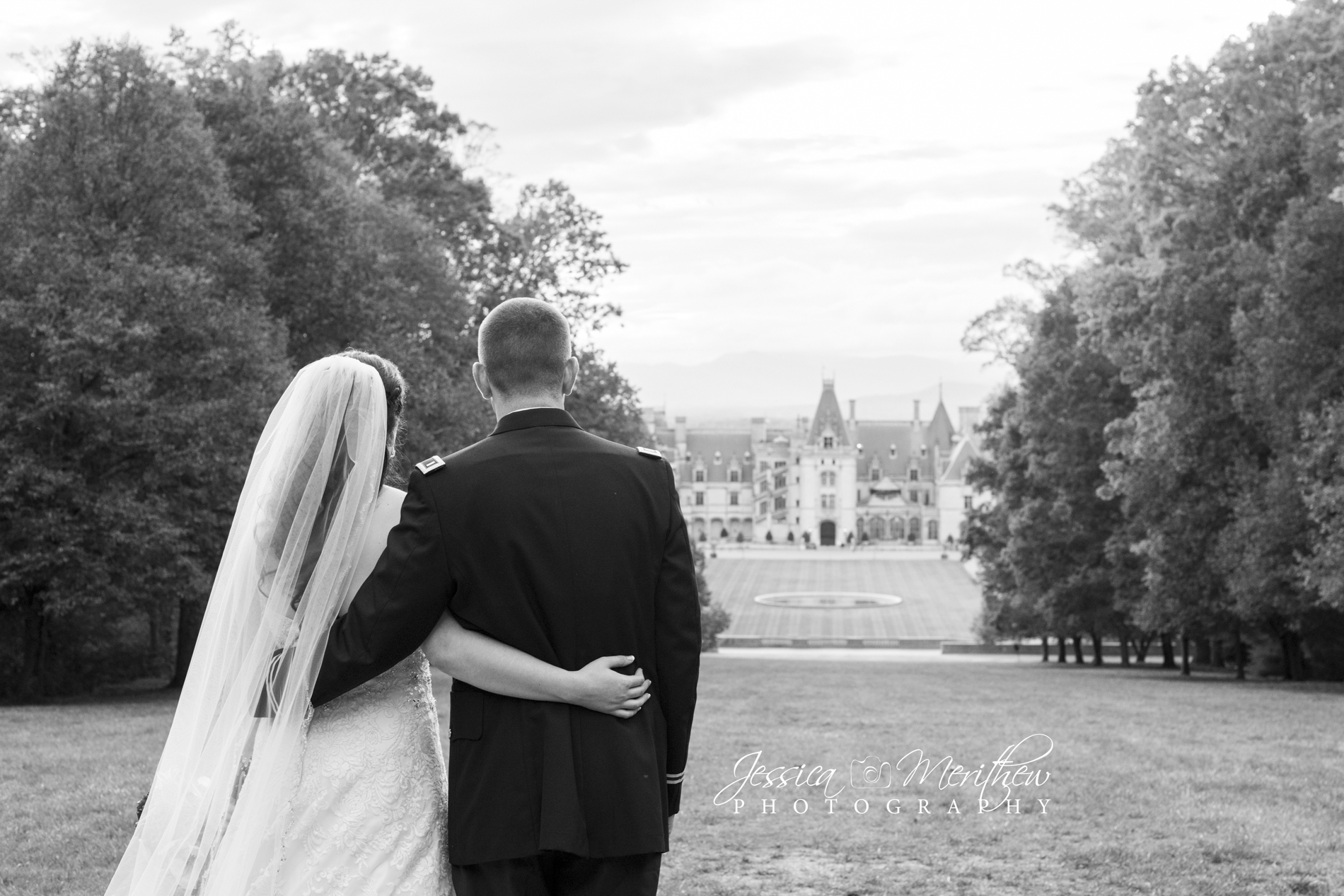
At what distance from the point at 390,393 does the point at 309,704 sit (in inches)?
37.3

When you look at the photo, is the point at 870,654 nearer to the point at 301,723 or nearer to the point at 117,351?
the point at 117,351

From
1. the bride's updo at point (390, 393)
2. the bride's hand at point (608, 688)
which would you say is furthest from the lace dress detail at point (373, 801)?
the bride's updo at point (390, 393)

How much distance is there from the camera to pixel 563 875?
3.91m

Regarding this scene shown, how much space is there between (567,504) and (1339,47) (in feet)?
76.8

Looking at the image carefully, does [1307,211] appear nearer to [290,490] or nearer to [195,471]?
[195,471]

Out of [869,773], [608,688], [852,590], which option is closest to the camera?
[608,688]

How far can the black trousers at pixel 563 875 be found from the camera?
3.82m

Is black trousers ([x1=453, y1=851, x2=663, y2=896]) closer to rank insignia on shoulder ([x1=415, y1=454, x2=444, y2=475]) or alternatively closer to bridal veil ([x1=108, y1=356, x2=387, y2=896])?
bridal veil ([x1=108, y1=356, x2=387, y2=896])

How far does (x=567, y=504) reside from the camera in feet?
12.9

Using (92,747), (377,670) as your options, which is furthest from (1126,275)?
(377,670)

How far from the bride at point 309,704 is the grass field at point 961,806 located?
3.33 metres

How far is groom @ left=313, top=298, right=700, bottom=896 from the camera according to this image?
151 inches

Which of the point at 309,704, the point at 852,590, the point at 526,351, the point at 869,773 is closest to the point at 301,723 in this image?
the point at 309,704

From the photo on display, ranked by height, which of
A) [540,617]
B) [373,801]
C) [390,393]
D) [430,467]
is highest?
[390,393]
